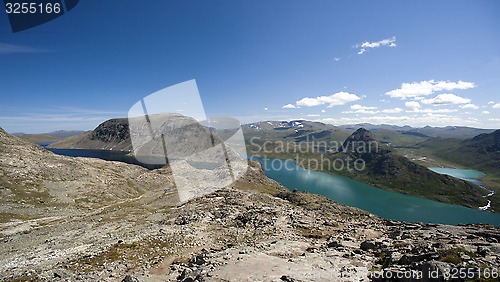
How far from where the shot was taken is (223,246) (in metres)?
37.1

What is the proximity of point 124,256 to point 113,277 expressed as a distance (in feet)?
18.9

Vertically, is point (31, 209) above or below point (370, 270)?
below

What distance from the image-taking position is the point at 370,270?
78.8 feet

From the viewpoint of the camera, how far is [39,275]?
27188 mm

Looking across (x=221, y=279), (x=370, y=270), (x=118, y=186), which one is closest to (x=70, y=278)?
(x=221, y=279)

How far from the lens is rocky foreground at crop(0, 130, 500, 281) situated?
23.6m

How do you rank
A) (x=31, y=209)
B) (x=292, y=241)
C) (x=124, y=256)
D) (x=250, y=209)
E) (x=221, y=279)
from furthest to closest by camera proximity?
(x=31, y=209) → (x=250, y=209) → (x=292, y=241) → (x=124, y=256) → (x=221, y=279)

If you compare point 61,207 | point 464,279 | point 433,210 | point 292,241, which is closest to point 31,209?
point 61,207

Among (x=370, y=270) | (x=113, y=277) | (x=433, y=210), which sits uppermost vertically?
(x=370, y=270)

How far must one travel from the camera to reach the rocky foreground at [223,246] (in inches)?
930

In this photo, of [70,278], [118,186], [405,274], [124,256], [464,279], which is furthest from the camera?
[118,186]

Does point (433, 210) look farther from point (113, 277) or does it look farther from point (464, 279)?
point (113, 277)

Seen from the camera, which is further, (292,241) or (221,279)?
(292,241)

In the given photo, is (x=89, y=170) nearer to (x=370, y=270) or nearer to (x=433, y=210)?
(x=370, y=270)
